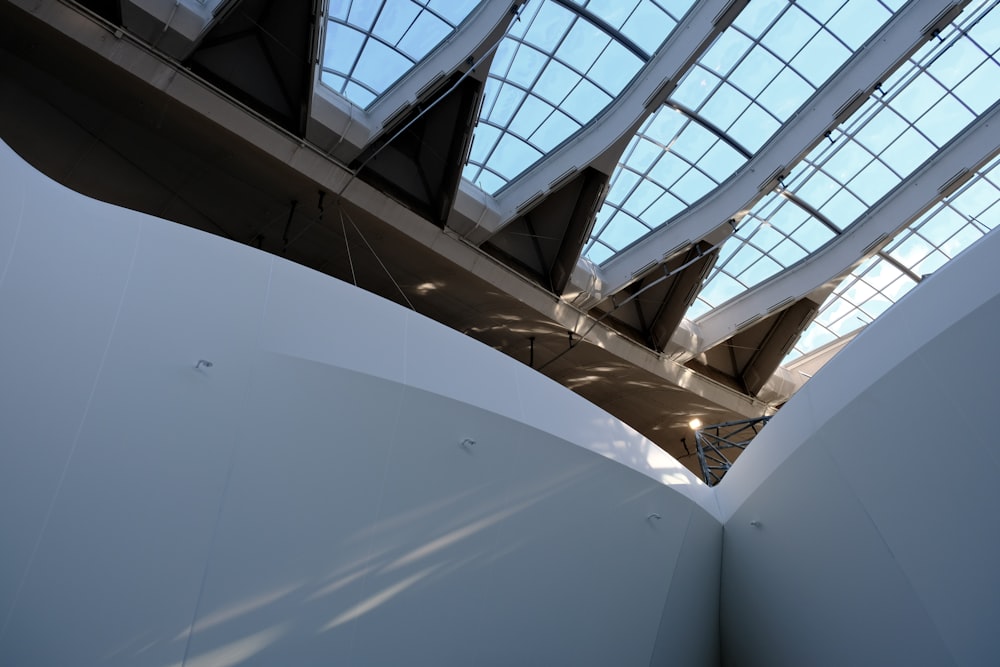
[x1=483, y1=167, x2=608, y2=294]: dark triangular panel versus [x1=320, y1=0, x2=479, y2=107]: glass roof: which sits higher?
[x1=320, y1=0, x2=479, y2=107]: glass roof

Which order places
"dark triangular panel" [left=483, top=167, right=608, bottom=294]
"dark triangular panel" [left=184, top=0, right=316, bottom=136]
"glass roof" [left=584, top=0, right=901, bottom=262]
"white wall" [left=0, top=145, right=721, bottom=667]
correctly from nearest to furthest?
"white wall" [left=0, top=145, right=721, bottom=667], "dark triangular panel" [left=184, top=0, right=316, bottom=136], "glass roof" [left=584, top=0, right=901, bottom=262], "dark triangular panel" [left=483, top=167, right=608, bottom=294]

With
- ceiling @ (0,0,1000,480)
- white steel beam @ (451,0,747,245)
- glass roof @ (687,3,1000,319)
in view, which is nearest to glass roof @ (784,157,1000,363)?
ceiling @ (0,0,1000,480)

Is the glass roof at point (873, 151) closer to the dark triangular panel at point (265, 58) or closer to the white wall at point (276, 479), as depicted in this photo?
the dark triangular panel at point (265, 58)

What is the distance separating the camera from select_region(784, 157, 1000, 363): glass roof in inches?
958

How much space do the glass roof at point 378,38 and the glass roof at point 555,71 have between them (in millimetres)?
1832

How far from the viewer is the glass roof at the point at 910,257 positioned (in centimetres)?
2433

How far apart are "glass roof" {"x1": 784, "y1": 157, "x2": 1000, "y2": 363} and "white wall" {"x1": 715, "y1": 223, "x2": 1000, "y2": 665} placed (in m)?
13.5

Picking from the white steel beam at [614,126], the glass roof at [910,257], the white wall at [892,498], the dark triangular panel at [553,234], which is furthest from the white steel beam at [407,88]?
the glass roof at [910,257]

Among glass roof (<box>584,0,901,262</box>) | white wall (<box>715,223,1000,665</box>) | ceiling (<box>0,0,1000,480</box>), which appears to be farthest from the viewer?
glass roof (<box>584,0,901,262</box>)

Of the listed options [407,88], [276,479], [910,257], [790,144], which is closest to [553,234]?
[407,88]

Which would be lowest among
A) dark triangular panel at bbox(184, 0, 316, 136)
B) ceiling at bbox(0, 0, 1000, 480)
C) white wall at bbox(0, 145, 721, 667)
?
white wall at bbox(0, 145, 721, 667)

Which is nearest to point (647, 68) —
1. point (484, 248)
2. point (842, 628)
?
point (484, 248)

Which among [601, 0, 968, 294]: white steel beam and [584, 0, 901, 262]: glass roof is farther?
[584, 0, 901, 262]: glass roof

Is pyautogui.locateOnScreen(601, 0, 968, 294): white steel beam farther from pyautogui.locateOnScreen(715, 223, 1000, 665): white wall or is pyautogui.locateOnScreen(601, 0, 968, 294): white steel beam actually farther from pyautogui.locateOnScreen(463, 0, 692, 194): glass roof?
pyautogui.locateOnScreen(715, 223, 1000, 665): white wall
